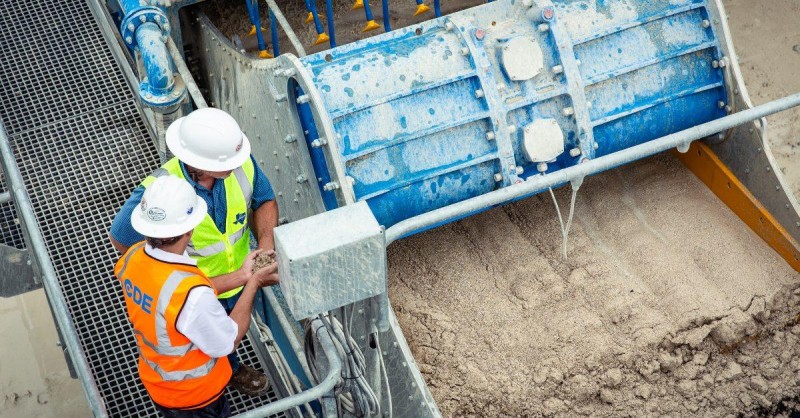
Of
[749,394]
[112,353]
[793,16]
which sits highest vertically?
[793,16]

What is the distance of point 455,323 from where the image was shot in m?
6.00

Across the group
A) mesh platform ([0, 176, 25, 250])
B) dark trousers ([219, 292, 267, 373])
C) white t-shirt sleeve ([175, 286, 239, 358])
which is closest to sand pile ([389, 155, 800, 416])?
dark trousers ([219, 292, 267, 373])

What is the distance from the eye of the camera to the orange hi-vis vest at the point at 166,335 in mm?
4246

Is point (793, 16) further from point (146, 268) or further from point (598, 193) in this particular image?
point (146, 268)

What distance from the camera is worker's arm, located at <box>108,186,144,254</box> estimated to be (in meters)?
4.77

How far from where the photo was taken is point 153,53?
232 inches

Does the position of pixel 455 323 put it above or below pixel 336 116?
below

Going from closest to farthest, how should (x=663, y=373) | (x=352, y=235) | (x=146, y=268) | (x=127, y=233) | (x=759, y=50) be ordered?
(x=352, y=235) → (x=146, y=268) → (x=127, y=233) → (x=663, y=373) → (x=759, y=50)

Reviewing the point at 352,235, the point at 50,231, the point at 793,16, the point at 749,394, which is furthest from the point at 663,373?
the point at 793,16

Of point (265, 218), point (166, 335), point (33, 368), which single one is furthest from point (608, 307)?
point (33, 368)

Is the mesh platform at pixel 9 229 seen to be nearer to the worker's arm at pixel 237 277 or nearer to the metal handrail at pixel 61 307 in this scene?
the metal handrail at pixel 61 307

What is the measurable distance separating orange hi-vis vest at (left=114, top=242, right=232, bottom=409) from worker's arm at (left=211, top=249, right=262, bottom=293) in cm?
12

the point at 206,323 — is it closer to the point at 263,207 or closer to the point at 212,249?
the point at 212,249

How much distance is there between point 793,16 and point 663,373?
417cm
